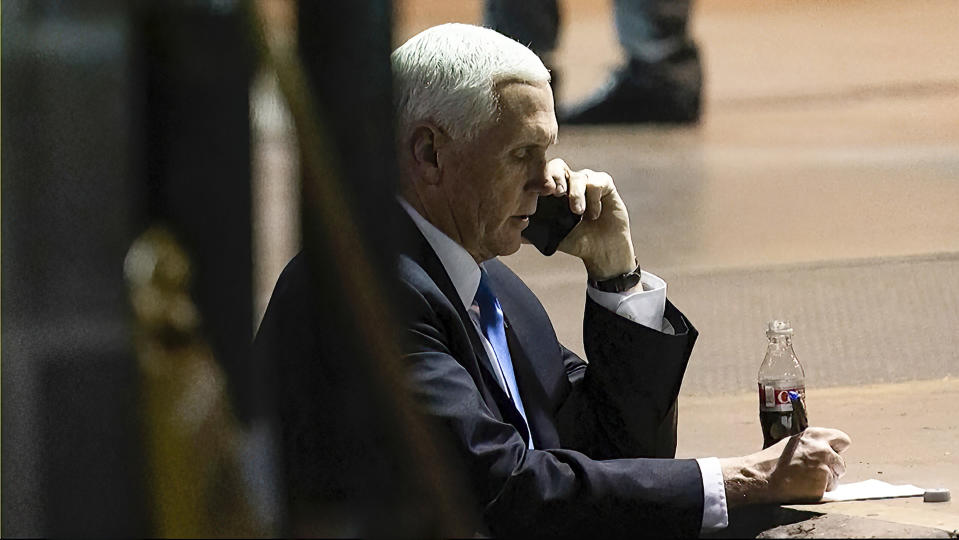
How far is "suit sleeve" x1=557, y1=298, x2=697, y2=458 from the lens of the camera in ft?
8.96

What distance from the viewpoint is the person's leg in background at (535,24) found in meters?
8.74

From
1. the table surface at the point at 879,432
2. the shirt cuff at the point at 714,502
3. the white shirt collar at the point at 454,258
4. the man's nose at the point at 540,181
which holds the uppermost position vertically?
the man's nose at the point at 540,181

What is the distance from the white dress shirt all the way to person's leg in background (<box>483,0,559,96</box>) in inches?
231

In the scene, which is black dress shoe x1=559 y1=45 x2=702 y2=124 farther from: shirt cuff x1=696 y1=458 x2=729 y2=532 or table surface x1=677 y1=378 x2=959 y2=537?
shirt cuff x1=696 y1=458 x2=729 y2=532

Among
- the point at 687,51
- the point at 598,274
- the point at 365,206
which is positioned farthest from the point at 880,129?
the point at 365,206

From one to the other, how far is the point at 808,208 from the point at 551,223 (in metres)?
5.50

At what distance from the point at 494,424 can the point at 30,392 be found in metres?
0.92

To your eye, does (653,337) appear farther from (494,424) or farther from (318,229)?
(318,229)

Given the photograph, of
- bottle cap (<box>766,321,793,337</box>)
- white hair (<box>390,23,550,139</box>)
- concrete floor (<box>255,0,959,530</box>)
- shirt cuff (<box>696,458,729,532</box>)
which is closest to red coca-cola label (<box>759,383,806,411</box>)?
bottle cap (<box>766,321,793,337</box>)

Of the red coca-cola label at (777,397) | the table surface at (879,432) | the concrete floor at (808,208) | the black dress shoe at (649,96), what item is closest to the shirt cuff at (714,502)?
the table surface at (879,432)

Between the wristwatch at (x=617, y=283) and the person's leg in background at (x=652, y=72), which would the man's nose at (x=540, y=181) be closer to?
the wristwatch at (x=617, y=283)

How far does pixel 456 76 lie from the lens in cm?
249

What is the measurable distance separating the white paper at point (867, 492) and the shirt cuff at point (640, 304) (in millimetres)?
444

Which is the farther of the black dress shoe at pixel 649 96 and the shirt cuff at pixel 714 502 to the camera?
the black dress shoe at pixel 649 96
